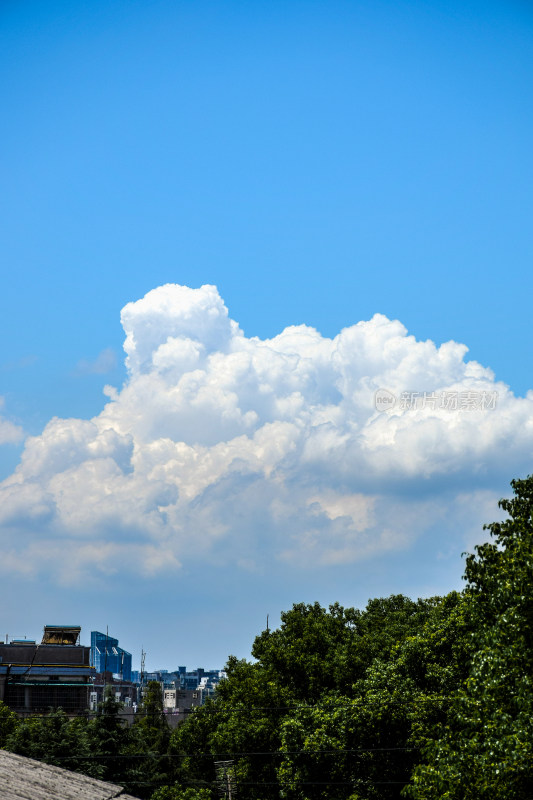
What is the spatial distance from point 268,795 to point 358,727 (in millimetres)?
13677

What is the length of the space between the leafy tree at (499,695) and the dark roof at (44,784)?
9.62 meters

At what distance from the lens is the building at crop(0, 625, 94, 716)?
8650cm

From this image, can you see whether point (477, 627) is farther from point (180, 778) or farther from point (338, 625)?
point (180, 778)

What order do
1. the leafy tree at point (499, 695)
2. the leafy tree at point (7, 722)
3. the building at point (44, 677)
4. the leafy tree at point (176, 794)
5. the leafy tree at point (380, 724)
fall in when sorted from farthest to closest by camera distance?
the building at point (44, 677) → the leafy tree at point (7, 722) → the leafy tree at point (176, 794) → the leafy tree at point (380, 724) → the leafy tree at point (499, 695)

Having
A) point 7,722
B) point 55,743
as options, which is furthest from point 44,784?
point 7,722

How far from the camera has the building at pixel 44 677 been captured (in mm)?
86500

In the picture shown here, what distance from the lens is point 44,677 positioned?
8888 cm

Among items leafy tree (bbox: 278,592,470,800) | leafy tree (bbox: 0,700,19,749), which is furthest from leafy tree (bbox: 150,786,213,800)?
leafy tree (bbox: 0,700,19,749)

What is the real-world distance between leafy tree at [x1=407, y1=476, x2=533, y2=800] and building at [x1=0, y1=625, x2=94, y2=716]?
68951mm

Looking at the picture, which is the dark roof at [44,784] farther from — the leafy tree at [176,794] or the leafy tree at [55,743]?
the leafy tree at [176,794]

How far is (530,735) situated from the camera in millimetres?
19172

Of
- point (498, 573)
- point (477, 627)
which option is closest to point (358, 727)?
point (477, 627)

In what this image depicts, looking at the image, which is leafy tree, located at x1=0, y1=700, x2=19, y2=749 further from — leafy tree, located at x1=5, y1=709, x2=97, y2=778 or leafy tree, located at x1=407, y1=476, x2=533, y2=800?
leafy tree, located at x1=407, y1=476, x2=533, y2=800

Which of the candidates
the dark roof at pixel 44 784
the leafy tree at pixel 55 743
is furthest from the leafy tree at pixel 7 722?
the dark roof at pixel 44 784
